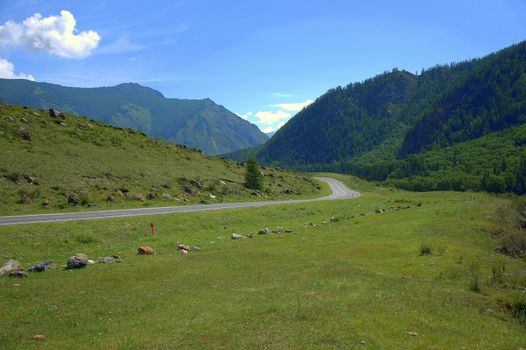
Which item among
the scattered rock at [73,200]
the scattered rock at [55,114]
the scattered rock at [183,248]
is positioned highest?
the scattered rock at [55,114]

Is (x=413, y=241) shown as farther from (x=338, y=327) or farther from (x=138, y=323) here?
(x=138, y=323)

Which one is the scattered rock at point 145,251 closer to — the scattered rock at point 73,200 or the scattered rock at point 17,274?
the scattered rock at point 17,274

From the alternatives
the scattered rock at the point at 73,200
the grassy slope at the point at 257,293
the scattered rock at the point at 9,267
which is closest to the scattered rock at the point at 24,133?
the scattered rock at the point at 73,200

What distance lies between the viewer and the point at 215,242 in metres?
35.7

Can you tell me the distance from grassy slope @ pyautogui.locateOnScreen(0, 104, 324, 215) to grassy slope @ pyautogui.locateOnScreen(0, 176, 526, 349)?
1612 cm

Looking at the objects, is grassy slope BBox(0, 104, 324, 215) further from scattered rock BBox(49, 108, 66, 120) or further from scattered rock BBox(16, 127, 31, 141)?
scattered rock BBox(49, 108, 66, 120)

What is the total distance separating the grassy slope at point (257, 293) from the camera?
13.9 m

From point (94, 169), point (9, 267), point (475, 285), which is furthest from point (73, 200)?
point (475, 285)

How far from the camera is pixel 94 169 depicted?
62.8 m

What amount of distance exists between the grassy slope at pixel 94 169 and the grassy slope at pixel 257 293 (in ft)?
52.9

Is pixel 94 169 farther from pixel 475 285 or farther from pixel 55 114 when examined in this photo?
pixel 475 285

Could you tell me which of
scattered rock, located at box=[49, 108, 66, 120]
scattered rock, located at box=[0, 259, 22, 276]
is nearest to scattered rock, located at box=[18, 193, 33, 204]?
scattered rock, located at box=[0, 259, 22, 276]

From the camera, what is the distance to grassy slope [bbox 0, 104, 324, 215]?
161ft

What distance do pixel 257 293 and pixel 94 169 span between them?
52117mm
